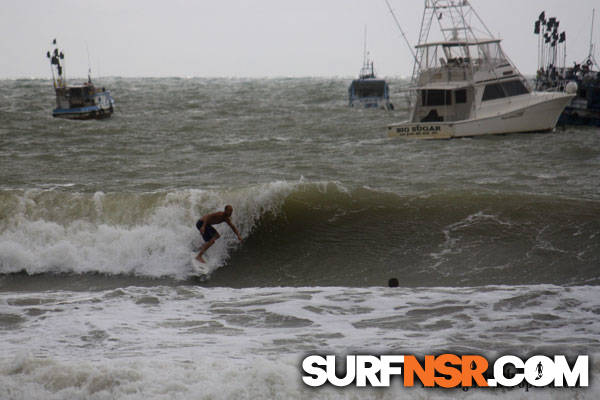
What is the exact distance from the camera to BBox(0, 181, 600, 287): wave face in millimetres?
11828

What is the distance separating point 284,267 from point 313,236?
1588 millimetres

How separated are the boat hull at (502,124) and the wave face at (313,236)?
39.8ft

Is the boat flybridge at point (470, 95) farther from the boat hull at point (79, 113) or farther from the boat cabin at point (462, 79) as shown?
the boat hull at point (79, 113)

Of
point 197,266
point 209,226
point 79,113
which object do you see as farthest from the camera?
point 79,113

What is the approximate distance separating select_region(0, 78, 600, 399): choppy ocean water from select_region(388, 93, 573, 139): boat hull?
2.17 m

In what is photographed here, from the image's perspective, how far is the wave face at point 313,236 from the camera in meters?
11.8

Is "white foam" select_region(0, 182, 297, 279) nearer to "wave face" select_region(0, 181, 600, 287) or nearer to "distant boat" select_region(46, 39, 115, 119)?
"wave face" select_region(0, 181, 600, 287)

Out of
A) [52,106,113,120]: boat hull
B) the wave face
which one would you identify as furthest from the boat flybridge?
[52,106,113,120]: boat hull

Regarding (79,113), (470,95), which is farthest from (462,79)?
(79,113)

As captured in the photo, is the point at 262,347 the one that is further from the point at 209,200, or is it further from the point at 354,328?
the point at 209,200

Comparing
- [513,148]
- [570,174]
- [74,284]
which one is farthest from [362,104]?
[74,284]

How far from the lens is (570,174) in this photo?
19453 mm

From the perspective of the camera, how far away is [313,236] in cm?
1398

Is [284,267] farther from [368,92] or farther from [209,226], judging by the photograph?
[368,92]
